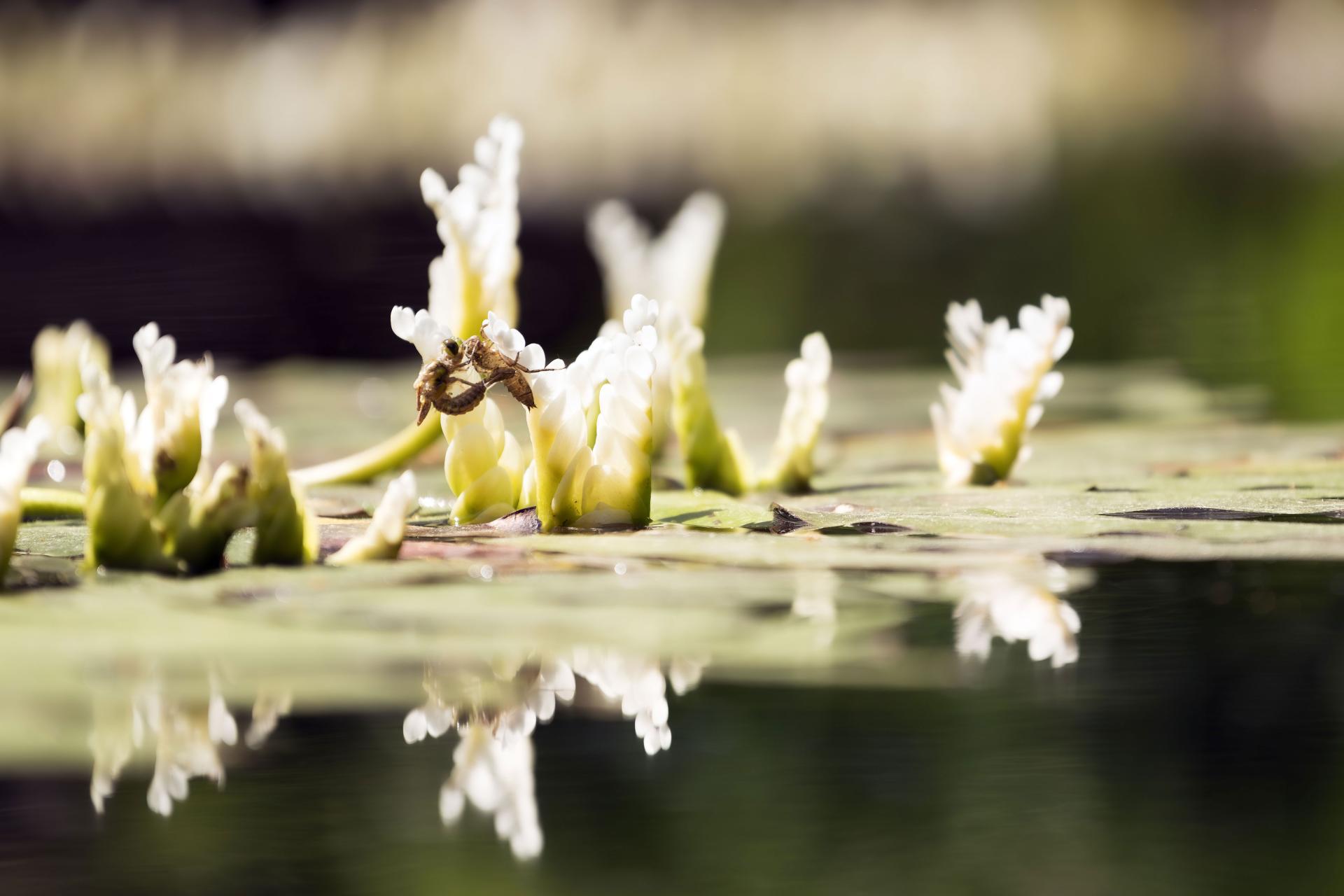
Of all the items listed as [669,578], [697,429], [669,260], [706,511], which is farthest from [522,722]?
[669,260]

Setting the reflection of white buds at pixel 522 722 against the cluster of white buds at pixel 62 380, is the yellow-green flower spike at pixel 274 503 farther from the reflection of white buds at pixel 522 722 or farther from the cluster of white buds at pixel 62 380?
the cluster of white buds at pixel 62 380

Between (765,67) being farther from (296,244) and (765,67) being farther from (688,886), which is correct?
(688,886)

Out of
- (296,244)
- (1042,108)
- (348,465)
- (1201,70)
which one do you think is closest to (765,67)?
(1042,108)

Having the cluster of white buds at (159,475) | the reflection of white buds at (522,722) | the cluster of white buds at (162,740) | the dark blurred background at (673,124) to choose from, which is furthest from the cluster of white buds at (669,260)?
the dark blurred background at (673,124)

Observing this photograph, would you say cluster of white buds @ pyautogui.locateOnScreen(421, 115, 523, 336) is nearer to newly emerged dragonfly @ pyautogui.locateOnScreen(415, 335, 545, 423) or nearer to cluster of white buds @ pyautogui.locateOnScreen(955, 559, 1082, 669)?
newly emerged dragonfly @ pyautogui.locateOnScreen(415, 335, 545, 423)

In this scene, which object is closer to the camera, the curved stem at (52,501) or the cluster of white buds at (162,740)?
the cluster of white buds at (162,740)

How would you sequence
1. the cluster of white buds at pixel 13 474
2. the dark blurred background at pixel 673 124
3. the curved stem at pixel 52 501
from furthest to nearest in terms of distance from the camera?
1. the dark blurred background at pixel 673 124
2. the curved stem at pixel 52 501
3. the cluster of white buds at pixel 13 474
